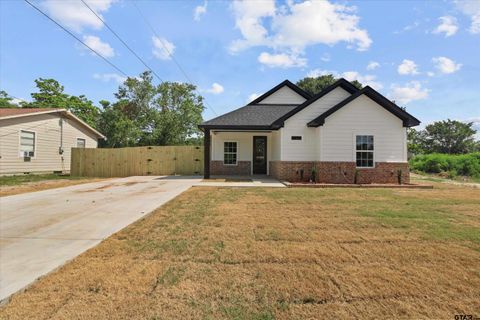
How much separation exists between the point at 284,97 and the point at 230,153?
16.8 ft

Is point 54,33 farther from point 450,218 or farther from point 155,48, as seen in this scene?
point 450,218

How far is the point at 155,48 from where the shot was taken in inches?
487

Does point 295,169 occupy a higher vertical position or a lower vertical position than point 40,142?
lower

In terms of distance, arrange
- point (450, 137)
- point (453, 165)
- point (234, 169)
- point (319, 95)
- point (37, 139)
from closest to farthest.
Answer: point (319, 95) < point (234, 169) < point (37, 139) < point (453, 165) < point (450, 137)

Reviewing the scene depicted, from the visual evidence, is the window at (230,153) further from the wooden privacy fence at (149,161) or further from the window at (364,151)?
the window at (364,151)

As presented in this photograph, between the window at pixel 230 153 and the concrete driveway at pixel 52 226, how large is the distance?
8009mm

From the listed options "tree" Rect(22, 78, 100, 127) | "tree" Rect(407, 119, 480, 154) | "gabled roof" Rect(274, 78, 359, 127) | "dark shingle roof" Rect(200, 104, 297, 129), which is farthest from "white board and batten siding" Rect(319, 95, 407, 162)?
"tree" Rect(407, 119, 480, 154)

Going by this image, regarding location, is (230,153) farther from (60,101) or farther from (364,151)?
(60,101)

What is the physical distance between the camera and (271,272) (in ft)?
9.88

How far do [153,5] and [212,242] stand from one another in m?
9.52

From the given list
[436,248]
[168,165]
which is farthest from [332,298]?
[168,165]

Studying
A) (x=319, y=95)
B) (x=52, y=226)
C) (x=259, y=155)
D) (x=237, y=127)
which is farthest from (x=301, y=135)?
(x=52, y=226)

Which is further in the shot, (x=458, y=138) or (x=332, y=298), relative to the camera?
(x=458, y=138)

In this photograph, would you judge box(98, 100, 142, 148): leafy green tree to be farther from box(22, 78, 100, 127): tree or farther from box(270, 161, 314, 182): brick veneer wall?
box(270, 161, 314, 182): brick veneer wall
